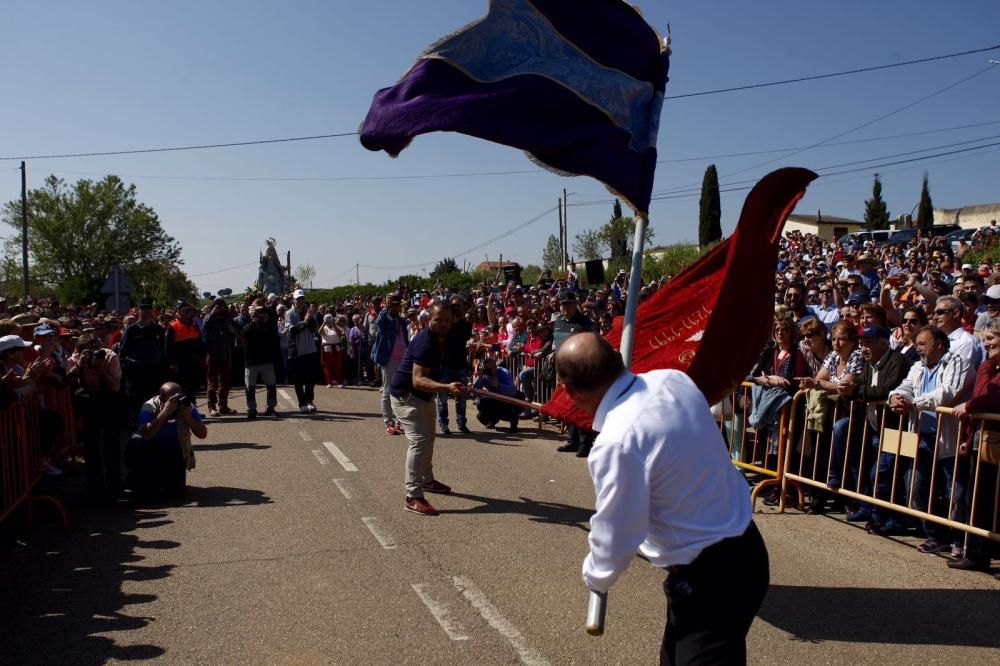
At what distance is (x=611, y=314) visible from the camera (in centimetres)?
Result: 1507

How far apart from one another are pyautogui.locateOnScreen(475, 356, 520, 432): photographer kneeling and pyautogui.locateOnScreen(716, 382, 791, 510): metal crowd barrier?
14.4 feet

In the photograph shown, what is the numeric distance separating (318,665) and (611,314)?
37.0 ft

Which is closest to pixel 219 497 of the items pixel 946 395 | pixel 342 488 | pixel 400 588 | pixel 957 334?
pixel 342 488

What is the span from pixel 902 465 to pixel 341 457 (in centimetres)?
634

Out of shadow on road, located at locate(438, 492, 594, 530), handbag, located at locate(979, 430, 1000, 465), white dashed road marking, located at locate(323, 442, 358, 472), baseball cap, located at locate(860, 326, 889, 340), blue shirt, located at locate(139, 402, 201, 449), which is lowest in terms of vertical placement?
→ white dashed road marking, located at locate(323, 442, 358, 472)

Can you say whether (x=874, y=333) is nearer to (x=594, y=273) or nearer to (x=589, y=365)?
(x=589, y=365)

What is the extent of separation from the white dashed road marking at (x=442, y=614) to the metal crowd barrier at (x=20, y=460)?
365 centimetres

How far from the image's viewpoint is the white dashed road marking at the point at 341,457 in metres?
9.65

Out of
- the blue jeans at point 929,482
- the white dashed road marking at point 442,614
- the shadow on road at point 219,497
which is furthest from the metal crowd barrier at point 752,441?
the shadow on road at point 219,497

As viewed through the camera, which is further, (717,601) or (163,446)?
(163,446)

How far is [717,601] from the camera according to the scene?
288 centimetres

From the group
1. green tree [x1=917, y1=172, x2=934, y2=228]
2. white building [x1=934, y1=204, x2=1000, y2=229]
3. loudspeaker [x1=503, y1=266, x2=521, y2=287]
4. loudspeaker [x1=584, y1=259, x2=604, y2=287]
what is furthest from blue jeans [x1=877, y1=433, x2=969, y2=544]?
green tree [x1=917, y1=172, x2=934, y2=228]

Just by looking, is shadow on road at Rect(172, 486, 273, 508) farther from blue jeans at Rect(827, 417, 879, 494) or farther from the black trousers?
the black trousers

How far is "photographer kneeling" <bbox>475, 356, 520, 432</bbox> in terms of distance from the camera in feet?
42.2
